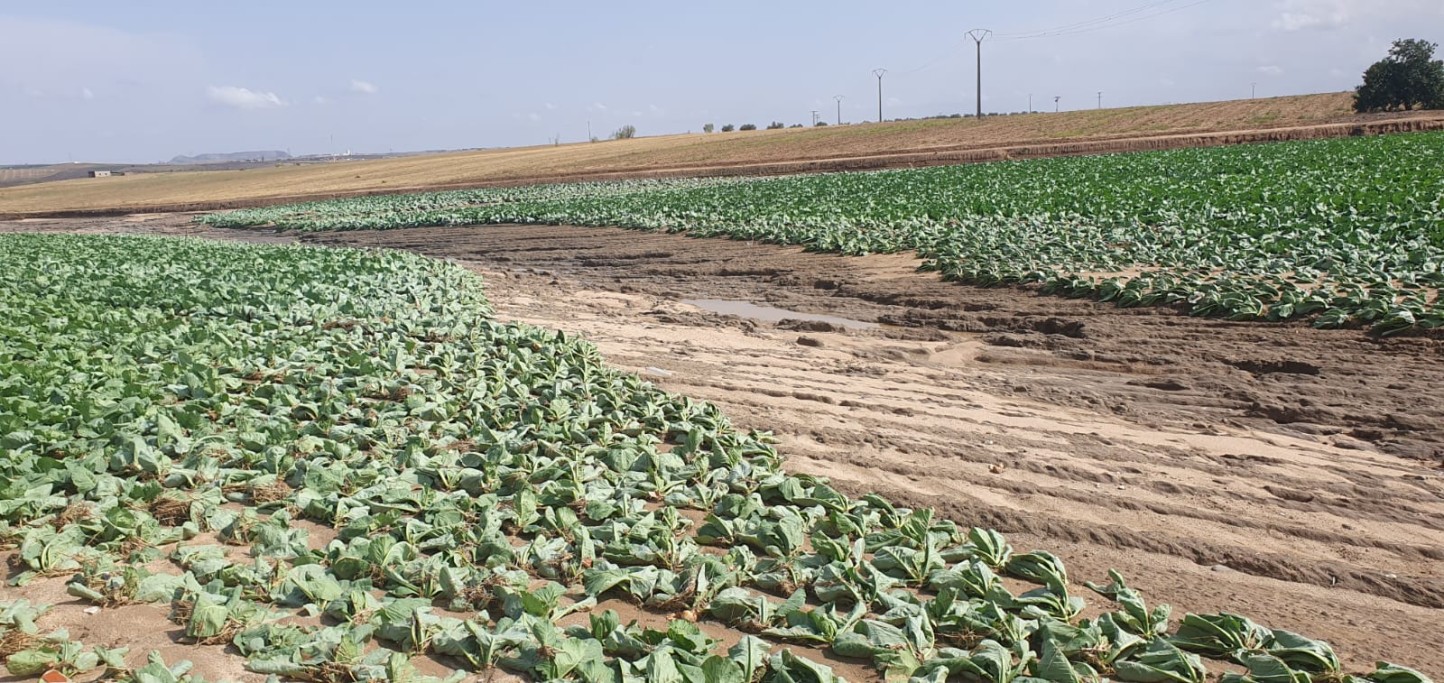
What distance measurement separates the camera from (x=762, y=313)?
14273mm

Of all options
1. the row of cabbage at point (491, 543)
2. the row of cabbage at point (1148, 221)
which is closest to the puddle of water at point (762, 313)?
the row of cabbage at point (1148, 221)

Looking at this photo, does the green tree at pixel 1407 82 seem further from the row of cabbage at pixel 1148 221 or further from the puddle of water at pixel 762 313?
the puddle of water at pixel 762 313

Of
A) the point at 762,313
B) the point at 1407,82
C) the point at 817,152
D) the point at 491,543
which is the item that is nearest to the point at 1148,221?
the point at 762,313

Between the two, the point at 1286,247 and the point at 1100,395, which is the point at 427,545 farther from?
the point at 1286,247

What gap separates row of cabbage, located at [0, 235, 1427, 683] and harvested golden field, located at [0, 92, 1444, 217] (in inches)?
1788

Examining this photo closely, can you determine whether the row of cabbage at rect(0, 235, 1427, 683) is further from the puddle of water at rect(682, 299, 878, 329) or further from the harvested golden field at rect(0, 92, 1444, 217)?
the harvested golden field at rect(0, 92, 1444, 217)

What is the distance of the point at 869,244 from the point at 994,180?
47.5 feet

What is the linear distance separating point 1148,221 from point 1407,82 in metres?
55.7

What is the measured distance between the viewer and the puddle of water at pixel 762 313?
42.3ft

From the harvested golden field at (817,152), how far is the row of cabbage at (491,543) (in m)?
45.4

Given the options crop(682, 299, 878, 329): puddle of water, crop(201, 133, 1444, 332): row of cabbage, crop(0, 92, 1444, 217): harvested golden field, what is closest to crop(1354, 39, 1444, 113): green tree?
crop(0, 92, 1444, 217): harvested golden field

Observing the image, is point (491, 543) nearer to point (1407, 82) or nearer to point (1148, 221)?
point (1148, 221)

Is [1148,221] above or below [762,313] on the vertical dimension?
above

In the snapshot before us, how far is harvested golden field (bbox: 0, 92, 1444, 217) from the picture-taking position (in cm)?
5103
